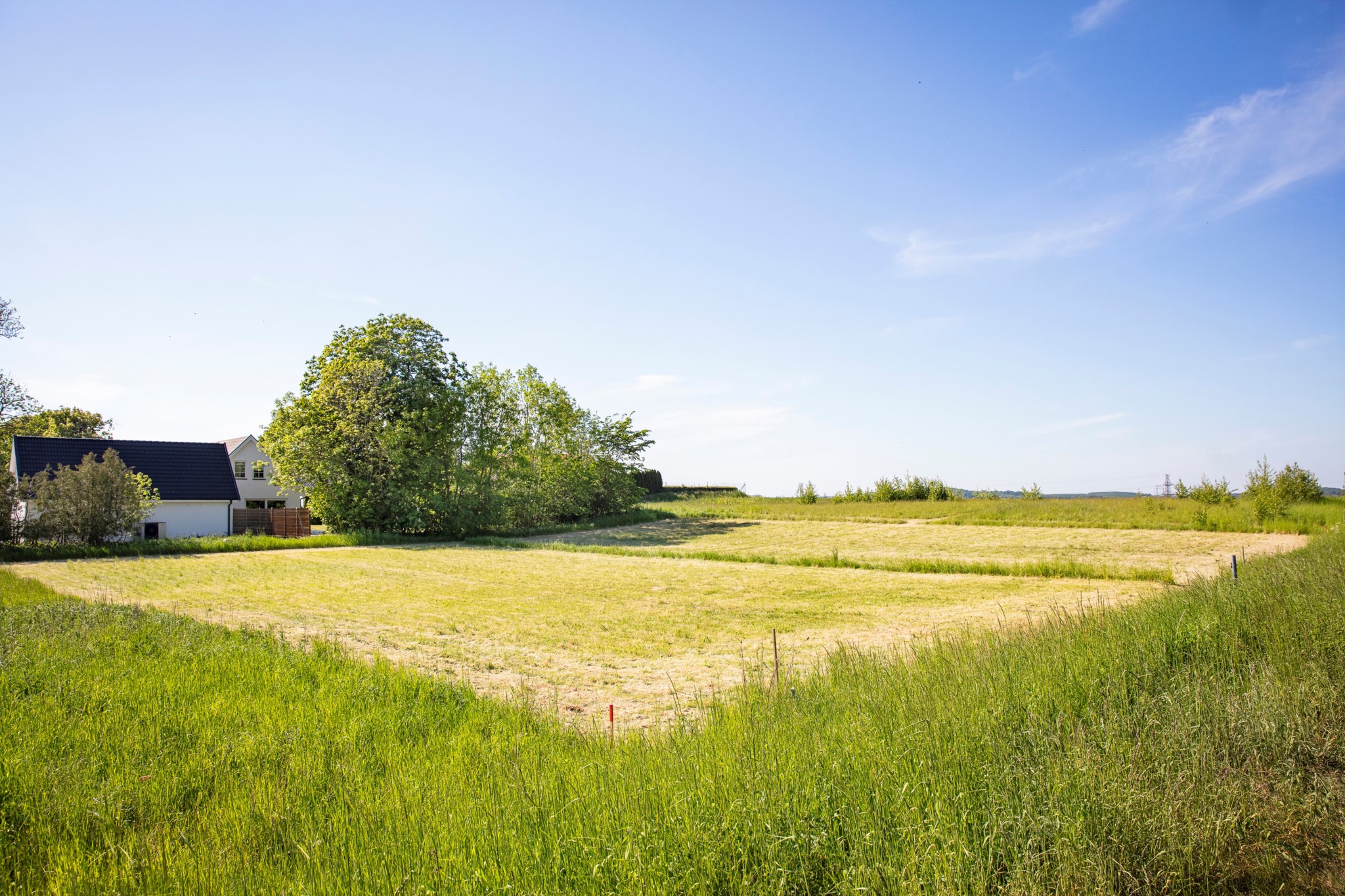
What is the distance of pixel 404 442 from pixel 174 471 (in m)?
13.7

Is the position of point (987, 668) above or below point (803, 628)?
above

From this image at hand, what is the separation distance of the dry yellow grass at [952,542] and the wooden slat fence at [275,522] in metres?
13.5

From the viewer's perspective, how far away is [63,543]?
26.2 m

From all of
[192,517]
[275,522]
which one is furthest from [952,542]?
[192,517]

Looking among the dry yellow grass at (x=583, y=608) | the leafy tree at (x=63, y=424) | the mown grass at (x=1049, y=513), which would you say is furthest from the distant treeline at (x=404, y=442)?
the leafy tree at (x=63, y=424)

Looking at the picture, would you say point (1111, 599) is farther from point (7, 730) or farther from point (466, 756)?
point (7, 730)

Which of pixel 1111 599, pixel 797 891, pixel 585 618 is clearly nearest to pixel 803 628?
pixel 585 618

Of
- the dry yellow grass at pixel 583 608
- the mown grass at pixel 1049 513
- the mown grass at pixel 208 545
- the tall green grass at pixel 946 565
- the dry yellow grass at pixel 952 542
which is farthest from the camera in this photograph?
the mown grass at pixel 1049 513

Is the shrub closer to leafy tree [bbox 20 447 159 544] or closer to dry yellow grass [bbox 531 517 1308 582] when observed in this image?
dry yellow grass [bbox 531 517 1308 582]

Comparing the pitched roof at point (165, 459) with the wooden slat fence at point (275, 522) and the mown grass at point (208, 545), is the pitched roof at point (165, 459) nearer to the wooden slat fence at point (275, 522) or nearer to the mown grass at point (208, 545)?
the wooden slat fence at point (275, 522)

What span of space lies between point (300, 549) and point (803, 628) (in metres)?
25.1

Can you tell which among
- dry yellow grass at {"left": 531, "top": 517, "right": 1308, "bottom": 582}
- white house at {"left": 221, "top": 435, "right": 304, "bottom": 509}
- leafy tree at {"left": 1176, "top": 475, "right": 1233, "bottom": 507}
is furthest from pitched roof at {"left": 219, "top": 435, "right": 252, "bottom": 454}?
leafy tree at {"left": 1176, "top": 475, "right": 1233, "bottom": 507}

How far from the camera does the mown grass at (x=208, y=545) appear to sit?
980 inches

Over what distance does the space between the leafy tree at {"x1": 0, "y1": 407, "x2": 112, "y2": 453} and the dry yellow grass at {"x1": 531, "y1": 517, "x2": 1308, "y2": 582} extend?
40862mm
